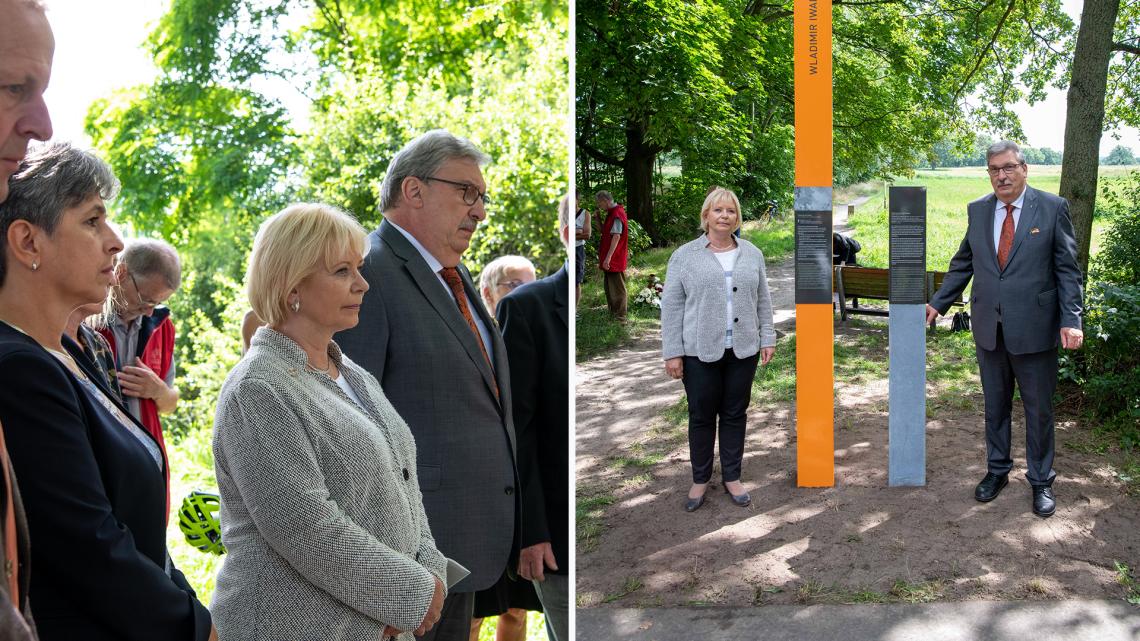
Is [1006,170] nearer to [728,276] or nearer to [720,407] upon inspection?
[728,276]

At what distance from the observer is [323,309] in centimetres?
158

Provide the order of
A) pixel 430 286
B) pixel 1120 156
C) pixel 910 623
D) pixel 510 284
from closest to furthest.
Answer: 1. pixel 430 286
2. pixel 510 284
3. pixel 910 623
4. pixel 1120 156

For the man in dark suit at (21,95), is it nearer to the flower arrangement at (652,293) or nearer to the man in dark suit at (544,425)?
the man in dark suit at (544,425)

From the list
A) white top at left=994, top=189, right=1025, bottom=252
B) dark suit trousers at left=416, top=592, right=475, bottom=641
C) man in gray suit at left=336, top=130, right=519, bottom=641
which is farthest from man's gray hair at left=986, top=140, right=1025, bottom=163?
dark suit trousers at left=416, top=592, right=475, bottom=641

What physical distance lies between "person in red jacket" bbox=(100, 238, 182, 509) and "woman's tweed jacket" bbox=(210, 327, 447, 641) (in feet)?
2.17

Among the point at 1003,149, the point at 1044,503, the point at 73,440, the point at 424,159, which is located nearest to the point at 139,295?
the point at 424,159

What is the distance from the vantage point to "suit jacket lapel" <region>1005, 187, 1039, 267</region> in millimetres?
3895

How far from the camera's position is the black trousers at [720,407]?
13.0ft

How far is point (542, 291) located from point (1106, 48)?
325 cm

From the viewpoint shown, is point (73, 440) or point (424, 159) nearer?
point (73, 440)

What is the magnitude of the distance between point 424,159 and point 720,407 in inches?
97.6

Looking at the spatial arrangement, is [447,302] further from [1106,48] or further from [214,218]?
[214,218]

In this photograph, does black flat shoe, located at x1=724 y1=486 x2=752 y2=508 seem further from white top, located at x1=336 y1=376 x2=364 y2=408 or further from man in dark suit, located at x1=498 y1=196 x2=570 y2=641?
white top, located at x1=336 y1=376 x2=364 y2=408

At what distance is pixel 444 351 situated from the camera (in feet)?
6.07
